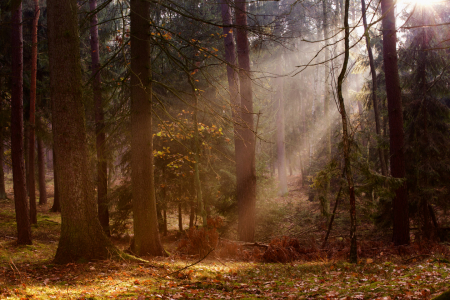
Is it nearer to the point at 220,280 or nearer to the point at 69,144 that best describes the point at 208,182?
the point at 220,280

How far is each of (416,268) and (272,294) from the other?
10.1ft

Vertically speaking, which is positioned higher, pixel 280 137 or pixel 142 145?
pixel 280 137

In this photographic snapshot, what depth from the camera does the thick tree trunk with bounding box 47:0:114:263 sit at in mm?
5305

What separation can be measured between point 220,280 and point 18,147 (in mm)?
7235

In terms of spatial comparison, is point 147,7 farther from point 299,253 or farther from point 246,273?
point 299,253

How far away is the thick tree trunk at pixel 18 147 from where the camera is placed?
8.57 metres

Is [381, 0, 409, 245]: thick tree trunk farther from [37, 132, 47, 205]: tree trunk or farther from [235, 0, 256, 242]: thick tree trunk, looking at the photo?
[37, 132, 47, 205]: tree trunk

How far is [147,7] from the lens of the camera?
6773mm

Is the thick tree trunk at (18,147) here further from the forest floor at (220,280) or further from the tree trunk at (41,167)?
the tree trunk at (41,167)

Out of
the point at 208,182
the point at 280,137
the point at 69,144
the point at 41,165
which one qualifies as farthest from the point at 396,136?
the point at 41,165

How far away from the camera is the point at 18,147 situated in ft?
28.4

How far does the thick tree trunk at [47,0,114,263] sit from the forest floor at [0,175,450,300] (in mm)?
361

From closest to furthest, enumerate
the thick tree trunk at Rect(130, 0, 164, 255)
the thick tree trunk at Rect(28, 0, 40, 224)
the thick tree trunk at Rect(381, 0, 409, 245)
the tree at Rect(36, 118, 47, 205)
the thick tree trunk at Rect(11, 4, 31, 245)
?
the thick tree trunk at Rect(130, 0, 164, 255) < the thick tree trunk at Rect(11, 4, 31, 245) < the thick tree trunk at Rect(381, 0, 409, 245) < the thick tree trunk at Rect(28, 0, 40, 224) < the tree at Rect(36, 118, 47, 205)

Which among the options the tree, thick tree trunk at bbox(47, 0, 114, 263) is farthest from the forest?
the tree
